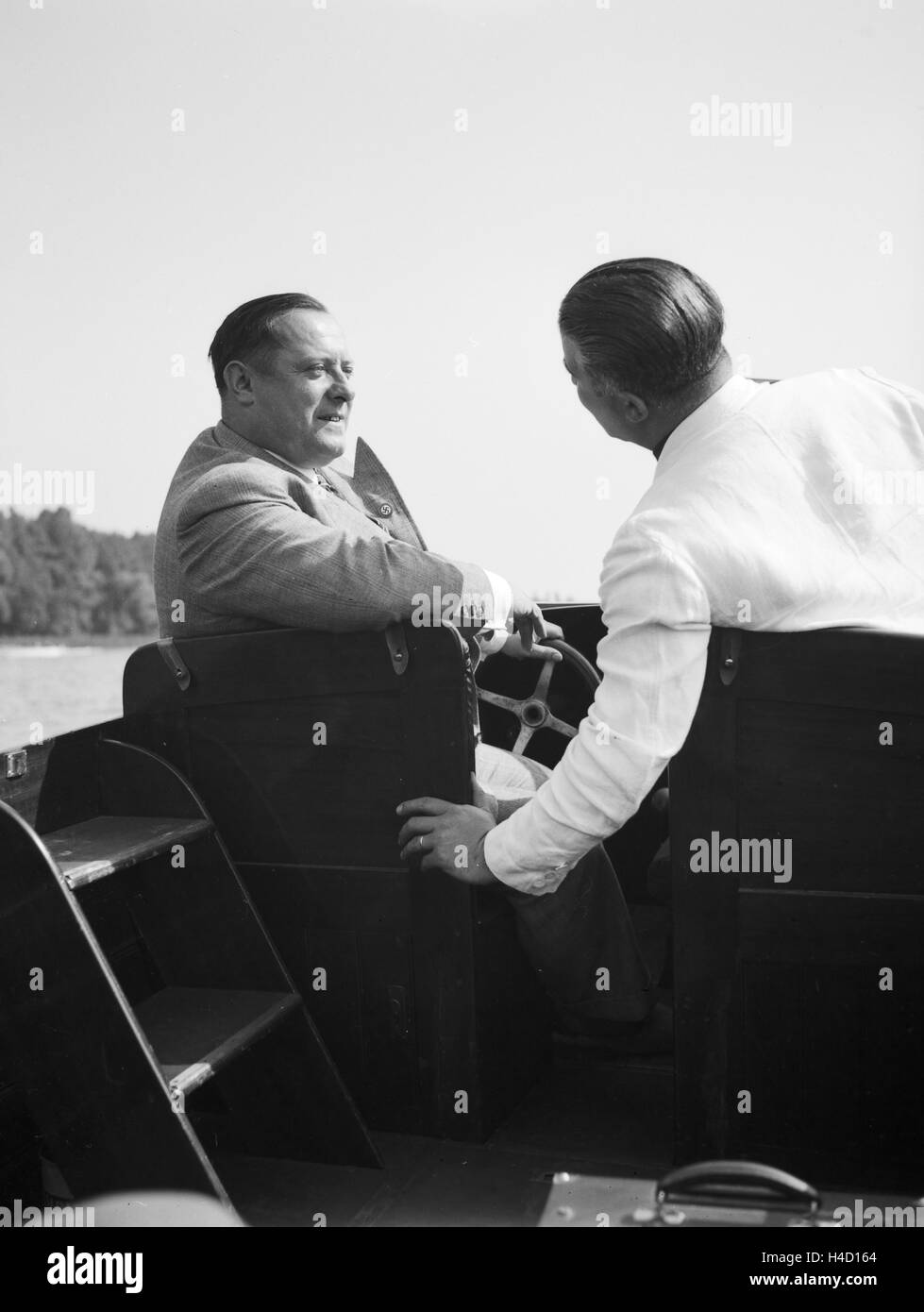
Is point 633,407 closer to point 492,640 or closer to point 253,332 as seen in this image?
point 492,640

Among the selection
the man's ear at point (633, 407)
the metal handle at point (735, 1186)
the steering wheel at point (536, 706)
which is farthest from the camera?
the steering wheel at point (536, 706)

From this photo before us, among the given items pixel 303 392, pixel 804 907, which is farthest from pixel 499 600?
pixel 804 907

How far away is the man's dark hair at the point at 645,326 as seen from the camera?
2.14m

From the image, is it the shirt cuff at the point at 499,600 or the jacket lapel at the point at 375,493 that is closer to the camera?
the shirt cuff at the point at 499,600

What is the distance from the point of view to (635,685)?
1.99m

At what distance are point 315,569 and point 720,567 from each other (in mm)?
790

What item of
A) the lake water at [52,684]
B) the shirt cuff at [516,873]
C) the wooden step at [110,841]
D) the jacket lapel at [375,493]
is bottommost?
the lake water at [52,684]

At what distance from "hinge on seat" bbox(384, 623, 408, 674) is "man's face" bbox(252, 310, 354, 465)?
2.69 ft

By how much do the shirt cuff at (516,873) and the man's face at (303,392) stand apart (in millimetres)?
1195

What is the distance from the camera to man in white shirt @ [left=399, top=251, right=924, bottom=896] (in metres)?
1.99

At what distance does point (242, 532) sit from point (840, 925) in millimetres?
1343

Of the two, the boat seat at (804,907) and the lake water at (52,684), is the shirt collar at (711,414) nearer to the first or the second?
the boat seat at (804,907)
